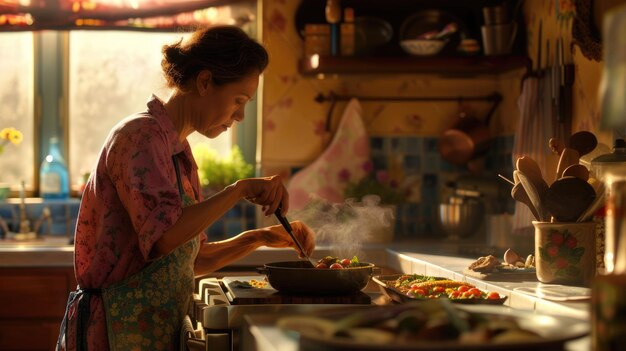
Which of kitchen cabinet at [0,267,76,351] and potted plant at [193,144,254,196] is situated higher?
potted plant at [193,144,254,196]

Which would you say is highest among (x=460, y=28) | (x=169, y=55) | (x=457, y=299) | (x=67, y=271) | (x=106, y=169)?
(x=460, y=28)

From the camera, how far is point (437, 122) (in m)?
4.15

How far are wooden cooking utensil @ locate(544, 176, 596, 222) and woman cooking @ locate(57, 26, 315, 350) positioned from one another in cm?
61

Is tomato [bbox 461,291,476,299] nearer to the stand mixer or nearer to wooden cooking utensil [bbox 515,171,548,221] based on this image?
wooden cooking utensil [bbox 515,171,548,221]

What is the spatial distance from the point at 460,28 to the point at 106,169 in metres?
2.34

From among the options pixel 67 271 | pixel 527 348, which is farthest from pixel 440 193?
pixel 527 348

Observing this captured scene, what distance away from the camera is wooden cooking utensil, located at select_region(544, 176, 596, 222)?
78.5 inches

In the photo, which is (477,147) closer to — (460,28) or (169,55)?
(460,28)

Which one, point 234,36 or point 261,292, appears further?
point 234,36

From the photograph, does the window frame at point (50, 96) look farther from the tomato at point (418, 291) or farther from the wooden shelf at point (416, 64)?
the tomato at point (418, 291)

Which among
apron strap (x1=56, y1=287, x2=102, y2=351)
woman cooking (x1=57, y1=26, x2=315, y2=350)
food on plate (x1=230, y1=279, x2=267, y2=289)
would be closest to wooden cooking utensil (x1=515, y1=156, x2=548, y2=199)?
woman cooking (x1=57, y1=26, x2=315, y2=350)

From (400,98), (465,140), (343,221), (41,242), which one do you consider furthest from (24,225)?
(465,140)

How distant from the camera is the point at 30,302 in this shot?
3434mm

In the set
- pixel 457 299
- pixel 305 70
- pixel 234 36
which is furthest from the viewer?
pixel 305 70
